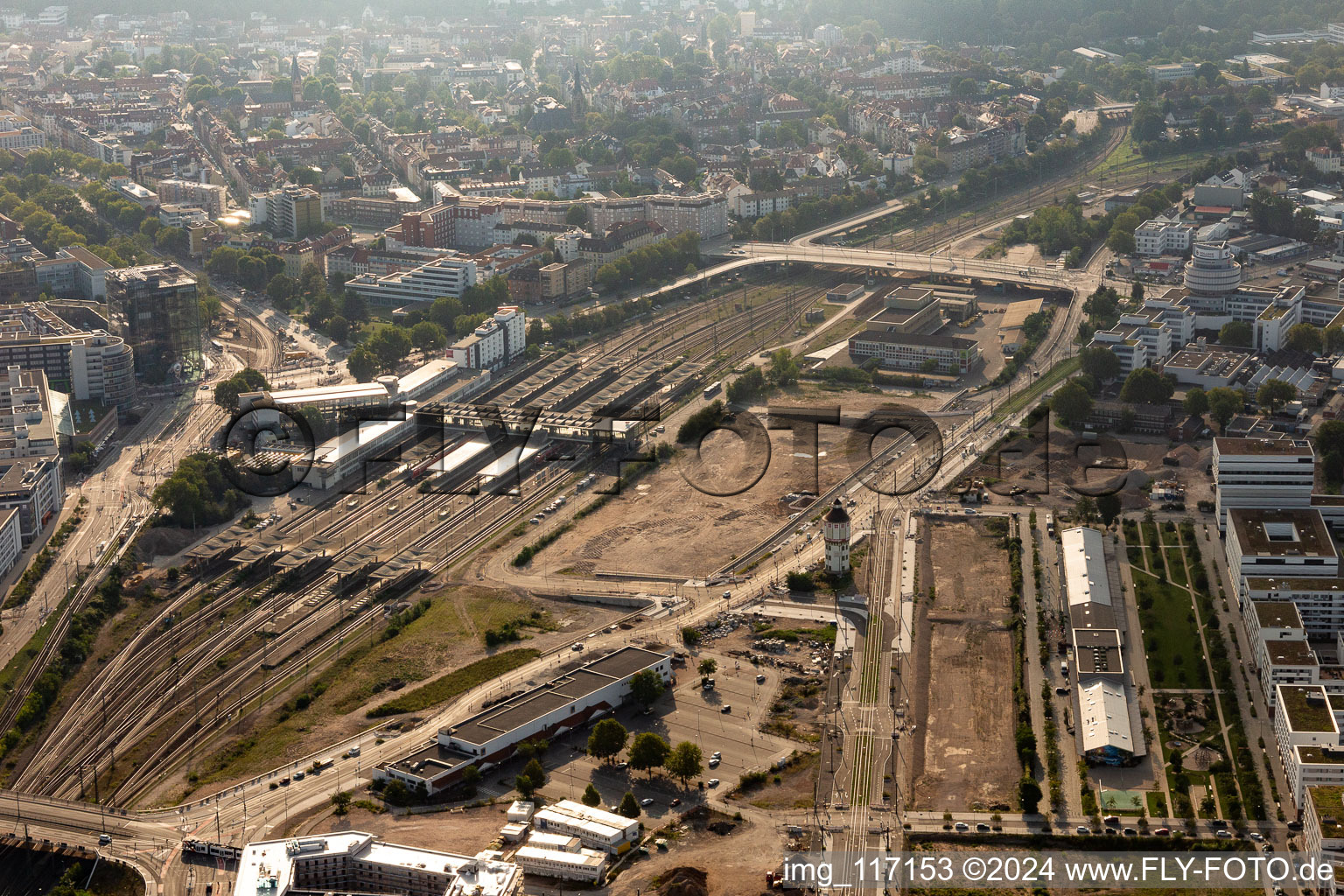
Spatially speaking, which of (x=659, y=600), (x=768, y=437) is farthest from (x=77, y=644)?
(x=768, y=437)

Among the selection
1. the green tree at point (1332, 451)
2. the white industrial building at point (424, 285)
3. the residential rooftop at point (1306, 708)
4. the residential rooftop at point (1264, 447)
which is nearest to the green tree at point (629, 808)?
the residential rooftop at point (1306, 708)

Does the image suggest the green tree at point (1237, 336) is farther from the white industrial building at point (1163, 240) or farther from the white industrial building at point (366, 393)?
the white industrial building at point (366, 393)

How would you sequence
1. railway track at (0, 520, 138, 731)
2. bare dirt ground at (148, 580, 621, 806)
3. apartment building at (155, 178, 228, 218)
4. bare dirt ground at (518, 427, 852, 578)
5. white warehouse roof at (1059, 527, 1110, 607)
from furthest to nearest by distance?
apartment building at (155, 178, 228, 218) < bare dirt ground at (518, 427, 852, 578) < white warehouse roof at (1059, 527, 1110, 607) < railway track at (0, 520, 138, 731) < bare dirt ground at (148, 580, 621, 806)

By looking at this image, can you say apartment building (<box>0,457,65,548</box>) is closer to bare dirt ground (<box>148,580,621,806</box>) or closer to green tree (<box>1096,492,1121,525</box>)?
bare dirt ground (<box>148,580,621,806</box>)

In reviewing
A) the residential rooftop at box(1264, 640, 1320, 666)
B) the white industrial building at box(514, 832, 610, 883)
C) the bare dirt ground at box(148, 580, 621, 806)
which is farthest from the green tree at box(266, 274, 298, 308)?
the residential rooftop at box(1264, 640, 1320, 666)

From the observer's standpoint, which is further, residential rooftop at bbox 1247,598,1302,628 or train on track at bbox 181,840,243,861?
residential rooftop at bbox 1247,598,1302,628

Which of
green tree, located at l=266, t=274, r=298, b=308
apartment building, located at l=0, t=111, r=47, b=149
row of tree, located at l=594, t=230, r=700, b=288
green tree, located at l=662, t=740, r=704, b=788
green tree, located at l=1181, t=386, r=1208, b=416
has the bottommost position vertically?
green tree, located at l=662, t=740, r=704, b=788

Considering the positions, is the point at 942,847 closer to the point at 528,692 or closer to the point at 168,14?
the point at 528,692
